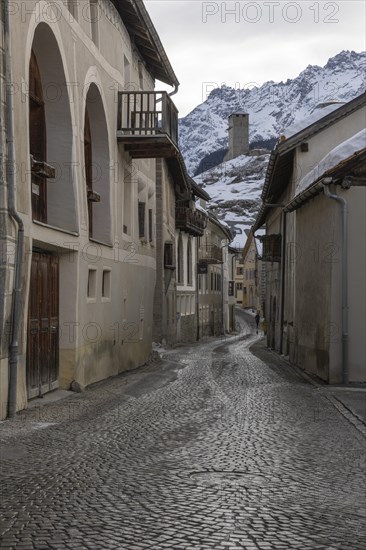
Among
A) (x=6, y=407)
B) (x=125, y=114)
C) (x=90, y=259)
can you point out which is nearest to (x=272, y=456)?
(x=6, y=407)

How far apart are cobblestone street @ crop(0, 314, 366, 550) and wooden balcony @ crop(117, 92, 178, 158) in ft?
25.4

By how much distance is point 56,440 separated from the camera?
9094 millimetres

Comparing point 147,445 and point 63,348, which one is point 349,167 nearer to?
point 63,348

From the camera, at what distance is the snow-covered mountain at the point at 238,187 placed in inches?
5842

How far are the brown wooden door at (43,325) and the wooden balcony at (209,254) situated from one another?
114ft

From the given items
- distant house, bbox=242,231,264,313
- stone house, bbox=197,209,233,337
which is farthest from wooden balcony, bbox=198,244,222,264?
distant house, bbox=242,231,264,313

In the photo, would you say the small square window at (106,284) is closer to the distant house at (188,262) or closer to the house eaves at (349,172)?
the house eaves at (349,172)

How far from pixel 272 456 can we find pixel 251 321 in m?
73.3

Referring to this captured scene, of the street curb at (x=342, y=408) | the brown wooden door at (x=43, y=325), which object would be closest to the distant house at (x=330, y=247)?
the street curb at (x=342, y=408)

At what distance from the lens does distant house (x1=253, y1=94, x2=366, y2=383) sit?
56.1ft

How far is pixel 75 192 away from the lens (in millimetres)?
14891

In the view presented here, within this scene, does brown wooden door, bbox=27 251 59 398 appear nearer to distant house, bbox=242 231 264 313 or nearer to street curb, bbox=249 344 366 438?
street curb, bbox=249 344 366 438

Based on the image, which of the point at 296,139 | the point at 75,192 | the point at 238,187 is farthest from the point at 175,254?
the point at 238,187

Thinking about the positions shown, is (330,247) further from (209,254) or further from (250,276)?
(250,276)
